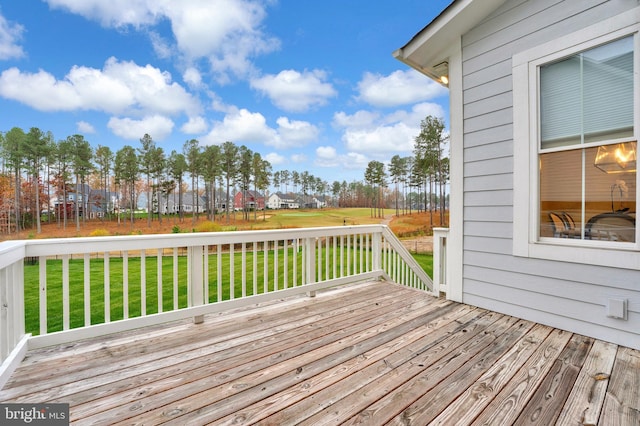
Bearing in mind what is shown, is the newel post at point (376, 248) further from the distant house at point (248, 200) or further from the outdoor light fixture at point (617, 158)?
the distant house at point (248, 200)

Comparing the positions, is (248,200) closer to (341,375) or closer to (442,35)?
(442,35)

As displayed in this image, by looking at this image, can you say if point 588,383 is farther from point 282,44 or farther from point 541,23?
point 282,44

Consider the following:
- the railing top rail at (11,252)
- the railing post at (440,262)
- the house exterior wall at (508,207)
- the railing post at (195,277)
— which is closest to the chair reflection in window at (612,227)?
the house exterior wall at (508,207)

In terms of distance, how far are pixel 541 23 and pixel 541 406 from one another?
289 centimetres

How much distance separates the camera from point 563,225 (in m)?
2.32

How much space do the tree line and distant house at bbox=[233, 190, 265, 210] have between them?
0.12 meters

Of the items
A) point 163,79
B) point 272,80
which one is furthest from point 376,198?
point 163,79

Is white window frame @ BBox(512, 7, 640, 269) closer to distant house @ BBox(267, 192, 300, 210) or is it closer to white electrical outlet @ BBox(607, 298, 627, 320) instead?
white electrical outlet @ BBox(607, 298, 627, 320)

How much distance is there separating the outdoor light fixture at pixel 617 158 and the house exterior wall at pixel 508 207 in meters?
0.57

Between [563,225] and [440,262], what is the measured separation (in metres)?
1.20

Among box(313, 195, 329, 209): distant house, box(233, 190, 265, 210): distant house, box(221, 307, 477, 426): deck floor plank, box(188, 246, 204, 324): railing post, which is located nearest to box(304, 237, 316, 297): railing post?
box(188, 246, 204, 324): railing post

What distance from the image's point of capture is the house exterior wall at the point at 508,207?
207 centimetres

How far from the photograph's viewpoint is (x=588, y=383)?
1543 mm

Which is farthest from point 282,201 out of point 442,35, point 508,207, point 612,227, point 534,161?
point 612,227
